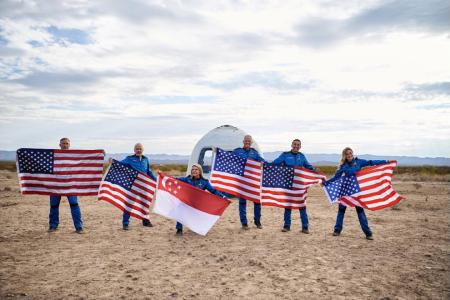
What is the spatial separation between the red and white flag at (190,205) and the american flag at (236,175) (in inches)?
31.7

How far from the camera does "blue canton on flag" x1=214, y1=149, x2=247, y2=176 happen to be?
831 cm

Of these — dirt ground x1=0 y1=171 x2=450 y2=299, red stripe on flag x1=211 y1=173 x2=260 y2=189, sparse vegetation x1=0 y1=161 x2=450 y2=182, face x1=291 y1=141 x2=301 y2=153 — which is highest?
face x1=291 y1=141 x2=301 y2=153

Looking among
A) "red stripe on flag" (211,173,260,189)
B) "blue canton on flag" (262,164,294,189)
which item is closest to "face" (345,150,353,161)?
"blue canton on flag" (262,164,294,189)

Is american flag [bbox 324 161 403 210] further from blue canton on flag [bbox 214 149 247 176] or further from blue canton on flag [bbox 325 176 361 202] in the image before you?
blue canton on flag [bbox 214 149 247 176]

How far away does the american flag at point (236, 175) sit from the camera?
8211mm

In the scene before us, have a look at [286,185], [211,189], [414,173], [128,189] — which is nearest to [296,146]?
[286,185]

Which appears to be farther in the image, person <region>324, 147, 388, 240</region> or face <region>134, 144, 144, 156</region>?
face <region>134, 144, 144, 156</region>

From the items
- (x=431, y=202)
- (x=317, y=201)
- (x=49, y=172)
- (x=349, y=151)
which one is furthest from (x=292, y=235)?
(x=431, y=202)

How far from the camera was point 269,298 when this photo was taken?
4.28 meters

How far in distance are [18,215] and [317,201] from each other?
10818 mm

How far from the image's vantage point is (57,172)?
7602 millimetres

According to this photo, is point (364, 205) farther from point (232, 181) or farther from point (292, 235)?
point (232, 181)

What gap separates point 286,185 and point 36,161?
18.4 ft

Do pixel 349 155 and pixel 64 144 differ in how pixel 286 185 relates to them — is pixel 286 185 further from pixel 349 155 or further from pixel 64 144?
pixel 64 144
